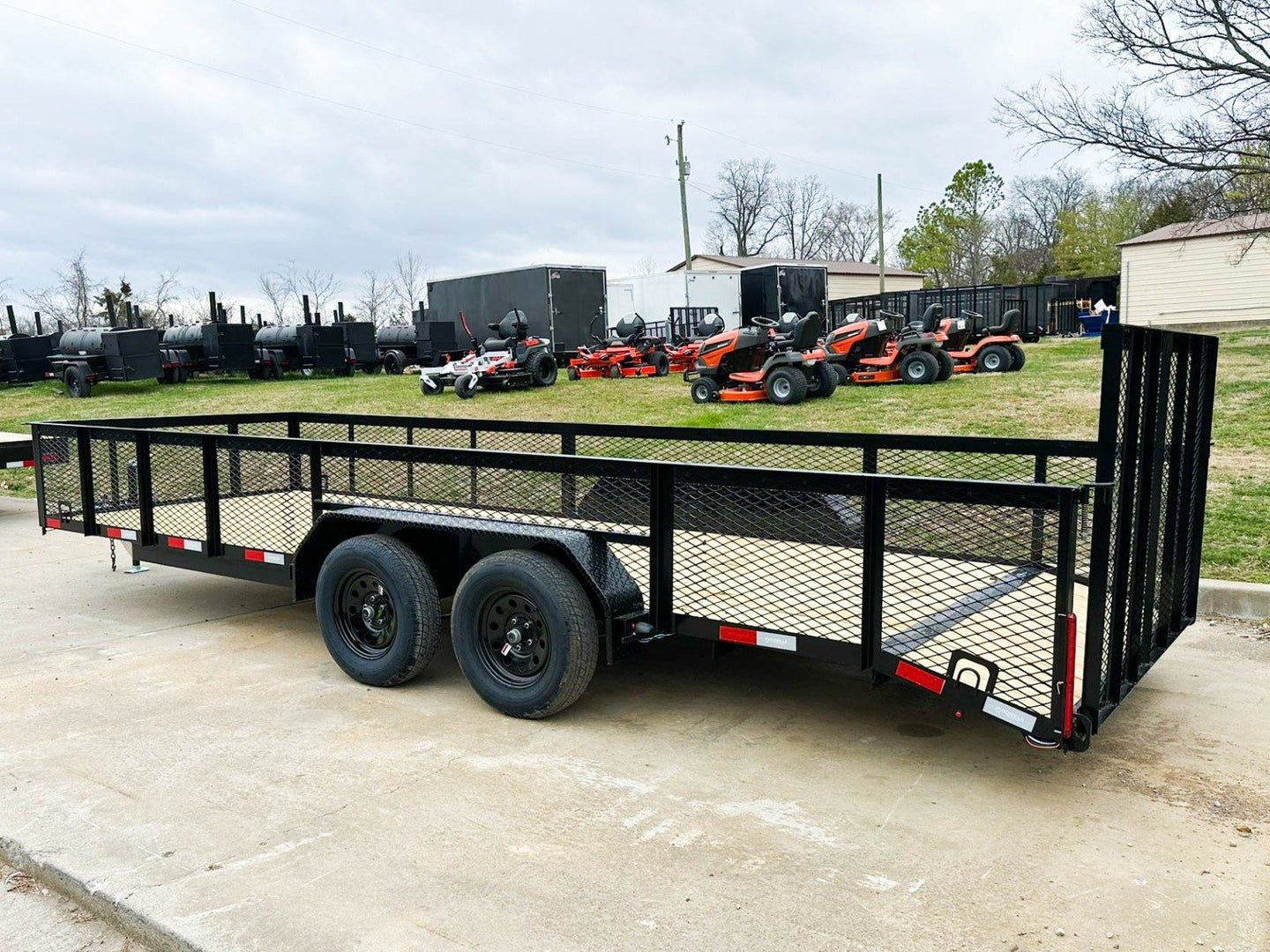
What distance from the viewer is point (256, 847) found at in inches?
135

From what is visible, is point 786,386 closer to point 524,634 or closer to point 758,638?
point 524,634

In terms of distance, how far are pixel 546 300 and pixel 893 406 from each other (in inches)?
573

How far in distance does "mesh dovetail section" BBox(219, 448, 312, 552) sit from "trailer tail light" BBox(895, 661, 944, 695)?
10.4 feet

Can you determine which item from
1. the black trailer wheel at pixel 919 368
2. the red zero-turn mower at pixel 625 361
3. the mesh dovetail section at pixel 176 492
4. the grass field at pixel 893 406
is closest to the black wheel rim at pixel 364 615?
the mesh dovetail section at pixel 176 492

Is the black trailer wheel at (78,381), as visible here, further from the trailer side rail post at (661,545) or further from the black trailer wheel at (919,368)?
the trailer side rail post at (661,545)

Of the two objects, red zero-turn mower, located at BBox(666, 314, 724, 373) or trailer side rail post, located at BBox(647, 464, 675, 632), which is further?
red zero-turn mower, located at BBox(666, 314, 724, 373)

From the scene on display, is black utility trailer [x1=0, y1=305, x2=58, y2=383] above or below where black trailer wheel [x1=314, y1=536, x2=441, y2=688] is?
above

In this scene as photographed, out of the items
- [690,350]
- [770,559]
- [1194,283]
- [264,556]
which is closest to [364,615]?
[264,556]

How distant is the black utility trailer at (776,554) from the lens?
3.67 metres

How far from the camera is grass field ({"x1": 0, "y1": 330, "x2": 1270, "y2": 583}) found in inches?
347

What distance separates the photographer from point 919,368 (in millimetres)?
17828

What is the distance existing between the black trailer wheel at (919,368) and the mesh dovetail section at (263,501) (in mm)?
13068

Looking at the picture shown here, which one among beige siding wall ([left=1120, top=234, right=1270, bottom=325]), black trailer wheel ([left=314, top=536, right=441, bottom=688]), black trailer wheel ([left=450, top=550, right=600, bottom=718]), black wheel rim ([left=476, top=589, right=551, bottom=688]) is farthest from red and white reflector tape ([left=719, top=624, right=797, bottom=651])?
beige siding wall ([left=1120, top=234, right=1270, bottom=325])

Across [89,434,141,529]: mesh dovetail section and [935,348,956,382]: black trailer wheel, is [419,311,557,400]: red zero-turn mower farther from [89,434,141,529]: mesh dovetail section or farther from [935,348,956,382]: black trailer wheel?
[89,434,141,529]: mesh dovetail section
